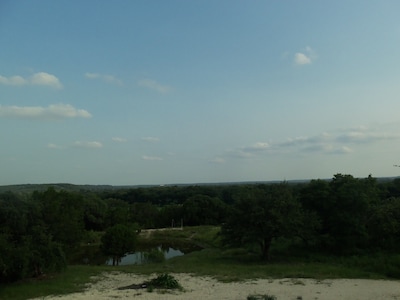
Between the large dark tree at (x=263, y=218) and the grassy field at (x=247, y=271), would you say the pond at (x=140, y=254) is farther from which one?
the large dark tree at (x=263, y=218)

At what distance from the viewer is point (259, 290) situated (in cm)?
1798

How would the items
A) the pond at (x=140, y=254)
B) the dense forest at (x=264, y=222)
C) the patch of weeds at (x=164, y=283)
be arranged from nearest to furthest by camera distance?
the patch of weeds at (x=164, y=283), the dense forest at (x=264, y=222), the pond at (x=140, y=254)

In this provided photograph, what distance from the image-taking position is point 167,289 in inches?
734

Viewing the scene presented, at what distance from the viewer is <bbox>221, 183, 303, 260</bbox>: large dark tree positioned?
91.4 feet

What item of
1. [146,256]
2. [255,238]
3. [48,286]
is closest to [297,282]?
[255,238]

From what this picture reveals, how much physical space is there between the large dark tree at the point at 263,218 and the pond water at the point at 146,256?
Result: 8884 mm

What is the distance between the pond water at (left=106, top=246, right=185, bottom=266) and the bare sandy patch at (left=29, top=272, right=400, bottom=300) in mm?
14977

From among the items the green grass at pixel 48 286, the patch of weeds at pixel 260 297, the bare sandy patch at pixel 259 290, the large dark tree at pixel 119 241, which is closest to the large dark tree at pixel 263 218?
the bare sandy patch at pixel 259 290

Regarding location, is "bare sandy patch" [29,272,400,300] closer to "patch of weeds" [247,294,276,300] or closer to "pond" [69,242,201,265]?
"patch of weeds" [247,294,276,300]

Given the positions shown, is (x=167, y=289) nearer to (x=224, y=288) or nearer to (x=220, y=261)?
(x=224, y=288)

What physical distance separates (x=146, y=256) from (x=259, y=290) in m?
21.6

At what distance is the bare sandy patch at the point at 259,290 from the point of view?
1686 cm

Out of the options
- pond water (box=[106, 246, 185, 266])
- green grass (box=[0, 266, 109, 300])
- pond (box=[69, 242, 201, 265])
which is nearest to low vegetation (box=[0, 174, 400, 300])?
green grass (box=[0, 266, 109, 300])

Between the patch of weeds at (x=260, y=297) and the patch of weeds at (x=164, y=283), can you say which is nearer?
the patch of weeds at (x=260, y=297)
